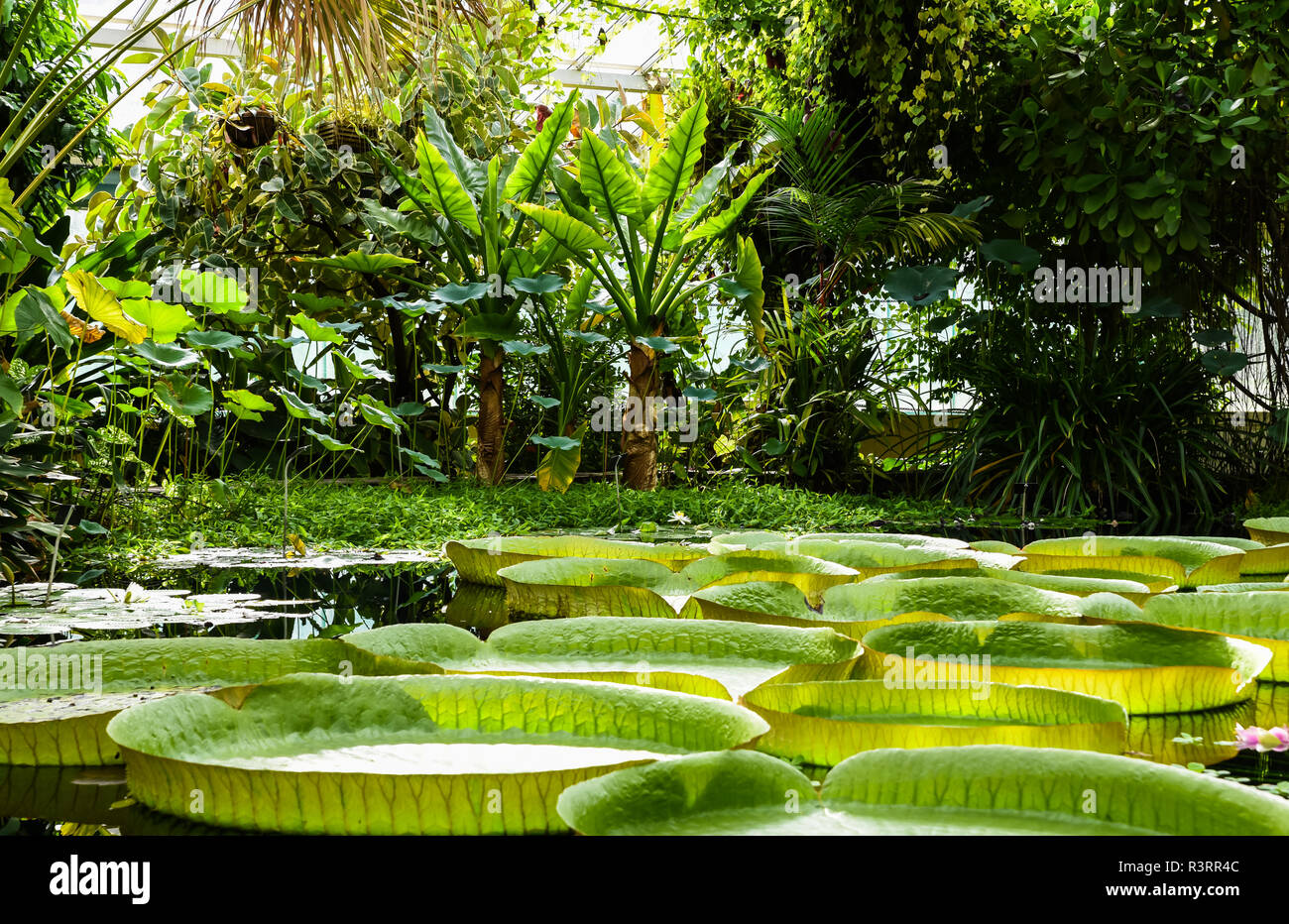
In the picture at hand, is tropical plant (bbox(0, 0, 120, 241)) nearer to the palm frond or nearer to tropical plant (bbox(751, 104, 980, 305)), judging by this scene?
the palm frond

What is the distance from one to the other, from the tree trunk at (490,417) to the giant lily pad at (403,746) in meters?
3.16

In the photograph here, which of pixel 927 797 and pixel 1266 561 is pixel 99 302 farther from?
pixel 1266 561

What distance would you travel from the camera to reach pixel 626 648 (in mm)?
1186

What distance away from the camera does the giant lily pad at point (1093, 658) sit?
0.96 m

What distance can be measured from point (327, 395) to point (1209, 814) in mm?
4482

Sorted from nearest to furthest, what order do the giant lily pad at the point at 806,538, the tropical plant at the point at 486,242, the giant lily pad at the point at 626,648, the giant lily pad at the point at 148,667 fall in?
1. the giant lily pad at the point at 148,667
2. the giant lily pad at the point at 626,648
3. the giant lily pad at the point at 806,538
4. the tropical plant at the point at 486,242

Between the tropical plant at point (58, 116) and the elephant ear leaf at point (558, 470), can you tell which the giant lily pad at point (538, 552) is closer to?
the elephant ear leaf at point (558, 470)

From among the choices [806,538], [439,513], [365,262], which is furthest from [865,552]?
→ [365,262]

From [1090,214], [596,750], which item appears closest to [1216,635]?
Result: [596,750]

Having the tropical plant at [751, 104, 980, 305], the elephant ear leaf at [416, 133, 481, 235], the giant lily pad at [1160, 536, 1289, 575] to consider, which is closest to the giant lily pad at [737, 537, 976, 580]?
the giant lily pad at [1160, 536, 1289, 575]

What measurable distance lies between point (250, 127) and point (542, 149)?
1.68m

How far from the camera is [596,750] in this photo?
31.4 inches

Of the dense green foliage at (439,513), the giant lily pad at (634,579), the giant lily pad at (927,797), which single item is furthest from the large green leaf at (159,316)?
the giant lily pad at (927,797)

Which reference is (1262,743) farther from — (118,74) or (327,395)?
(118,74)
